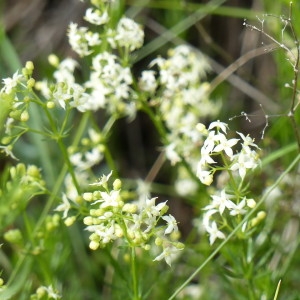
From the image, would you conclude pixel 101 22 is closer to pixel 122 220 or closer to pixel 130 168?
pixel 122 220

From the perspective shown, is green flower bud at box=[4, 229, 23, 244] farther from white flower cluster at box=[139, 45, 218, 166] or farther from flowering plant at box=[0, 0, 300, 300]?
white flower cluster at box=[139, 45, 218, 166]

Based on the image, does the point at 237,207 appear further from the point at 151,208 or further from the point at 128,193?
the point at 128,193

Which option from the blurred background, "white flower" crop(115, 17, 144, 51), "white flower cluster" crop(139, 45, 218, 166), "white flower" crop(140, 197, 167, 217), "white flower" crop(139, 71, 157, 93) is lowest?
the blurred background

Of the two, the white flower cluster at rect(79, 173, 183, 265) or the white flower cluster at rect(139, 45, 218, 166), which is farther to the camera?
the white flower cluster at rect(139, 45, 218, 166)

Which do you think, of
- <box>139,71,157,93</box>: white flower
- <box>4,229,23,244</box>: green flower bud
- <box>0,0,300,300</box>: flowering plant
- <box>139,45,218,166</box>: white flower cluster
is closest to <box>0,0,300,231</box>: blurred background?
<box>0,0,300,300</box>: flowering plant

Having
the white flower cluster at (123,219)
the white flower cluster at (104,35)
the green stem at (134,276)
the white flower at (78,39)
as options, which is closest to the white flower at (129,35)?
the white flower cluster at (104,35)

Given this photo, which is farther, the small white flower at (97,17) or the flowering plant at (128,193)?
the small white flower at (97,17)

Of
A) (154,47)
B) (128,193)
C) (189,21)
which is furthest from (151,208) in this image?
(154,47)

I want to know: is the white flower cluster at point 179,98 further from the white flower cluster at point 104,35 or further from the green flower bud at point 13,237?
the green flower bud at point 13,237
